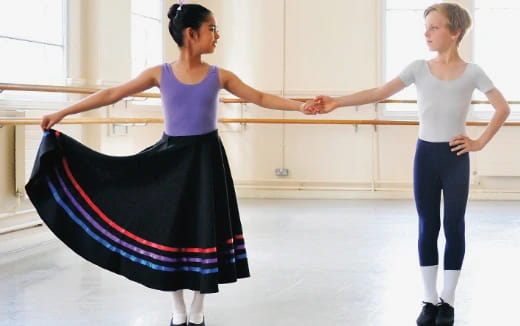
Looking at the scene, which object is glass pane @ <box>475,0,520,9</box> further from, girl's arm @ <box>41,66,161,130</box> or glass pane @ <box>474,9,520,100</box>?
girl's arm @ <box>41,66,161,130</box>

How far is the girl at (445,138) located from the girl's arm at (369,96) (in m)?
0.01

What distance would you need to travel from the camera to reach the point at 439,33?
2.68m

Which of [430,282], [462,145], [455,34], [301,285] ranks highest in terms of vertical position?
[455,34]

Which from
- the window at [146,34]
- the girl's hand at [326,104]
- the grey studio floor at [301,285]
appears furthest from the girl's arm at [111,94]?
the window at [146,34]

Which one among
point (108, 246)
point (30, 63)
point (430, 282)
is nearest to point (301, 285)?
point (430, 282)

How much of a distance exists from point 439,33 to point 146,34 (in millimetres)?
4495

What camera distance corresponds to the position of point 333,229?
5.18m

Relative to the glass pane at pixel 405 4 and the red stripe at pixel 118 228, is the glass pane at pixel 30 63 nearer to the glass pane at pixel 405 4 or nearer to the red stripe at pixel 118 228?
the red stripe at pixel 118 228

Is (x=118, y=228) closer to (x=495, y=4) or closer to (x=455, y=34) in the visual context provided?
(x=455, y=34)

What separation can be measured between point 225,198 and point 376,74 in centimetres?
493

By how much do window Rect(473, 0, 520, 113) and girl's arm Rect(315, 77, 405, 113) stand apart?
4.83m

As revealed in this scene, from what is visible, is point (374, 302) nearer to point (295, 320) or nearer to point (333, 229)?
point (295, 320)

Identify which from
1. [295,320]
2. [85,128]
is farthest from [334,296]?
[85,128]

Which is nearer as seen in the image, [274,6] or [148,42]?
[148,42]
